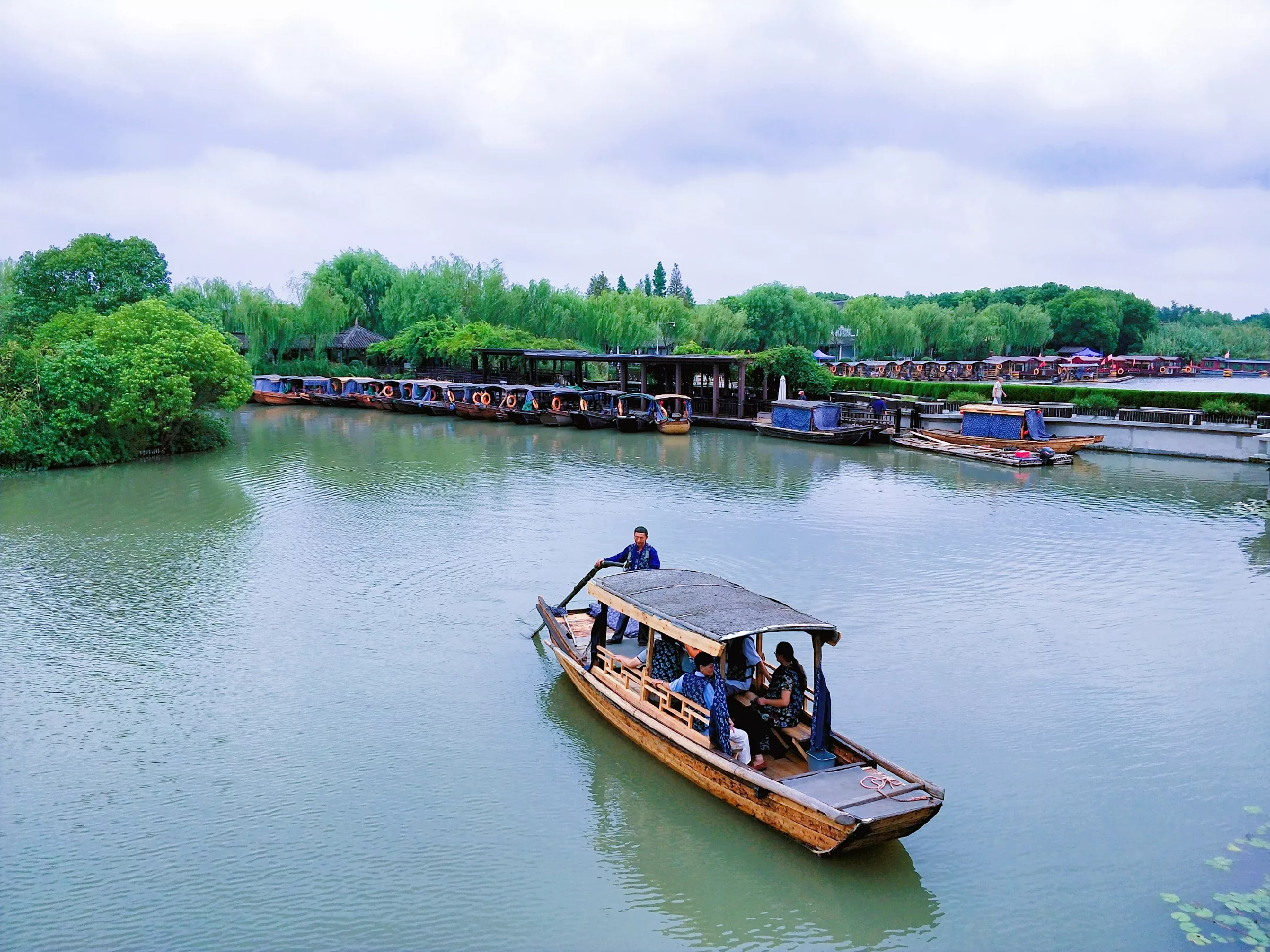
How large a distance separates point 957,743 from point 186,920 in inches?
293

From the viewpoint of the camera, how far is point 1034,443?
103 feet

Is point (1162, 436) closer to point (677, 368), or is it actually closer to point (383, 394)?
point (677, 368)

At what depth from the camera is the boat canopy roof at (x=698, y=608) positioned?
328 inches

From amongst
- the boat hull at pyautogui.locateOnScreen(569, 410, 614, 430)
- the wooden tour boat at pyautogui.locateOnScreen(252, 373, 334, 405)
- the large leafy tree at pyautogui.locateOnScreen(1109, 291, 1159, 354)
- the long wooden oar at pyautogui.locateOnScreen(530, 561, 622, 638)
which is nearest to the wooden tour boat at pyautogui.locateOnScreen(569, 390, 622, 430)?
the boat hull at pyautogui.locateOnScreen(569, 410, 614, 430)

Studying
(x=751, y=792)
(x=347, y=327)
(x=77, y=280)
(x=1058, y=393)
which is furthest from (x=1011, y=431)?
(x=347, y=327)

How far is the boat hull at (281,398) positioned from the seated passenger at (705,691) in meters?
46.9

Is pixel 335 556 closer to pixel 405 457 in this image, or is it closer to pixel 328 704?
pixel 328 704

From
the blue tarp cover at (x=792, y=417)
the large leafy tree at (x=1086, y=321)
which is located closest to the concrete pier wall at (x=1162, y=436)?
the blue tarp cover at (x=792, y=417)

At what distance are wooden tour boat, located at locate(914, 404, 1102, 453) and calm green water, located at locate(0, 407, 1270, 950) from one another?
1079cm

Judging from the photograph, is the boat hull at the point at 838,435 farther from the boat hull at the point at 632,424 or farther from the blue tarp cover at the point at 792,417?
the boat hull at the point at 632,424

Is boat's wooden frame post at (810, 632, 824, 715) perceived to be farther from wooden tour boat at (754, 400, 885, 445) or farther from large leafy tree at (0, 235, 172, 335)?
large leafy tree at (0, 235, 172, 335)

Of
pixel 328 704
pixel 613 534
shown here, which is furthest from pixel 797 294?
pixel 328 704

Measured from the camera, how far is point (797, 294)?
229 ft

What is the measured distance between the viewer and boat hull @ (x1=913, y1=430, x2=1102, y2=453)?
31.5m
